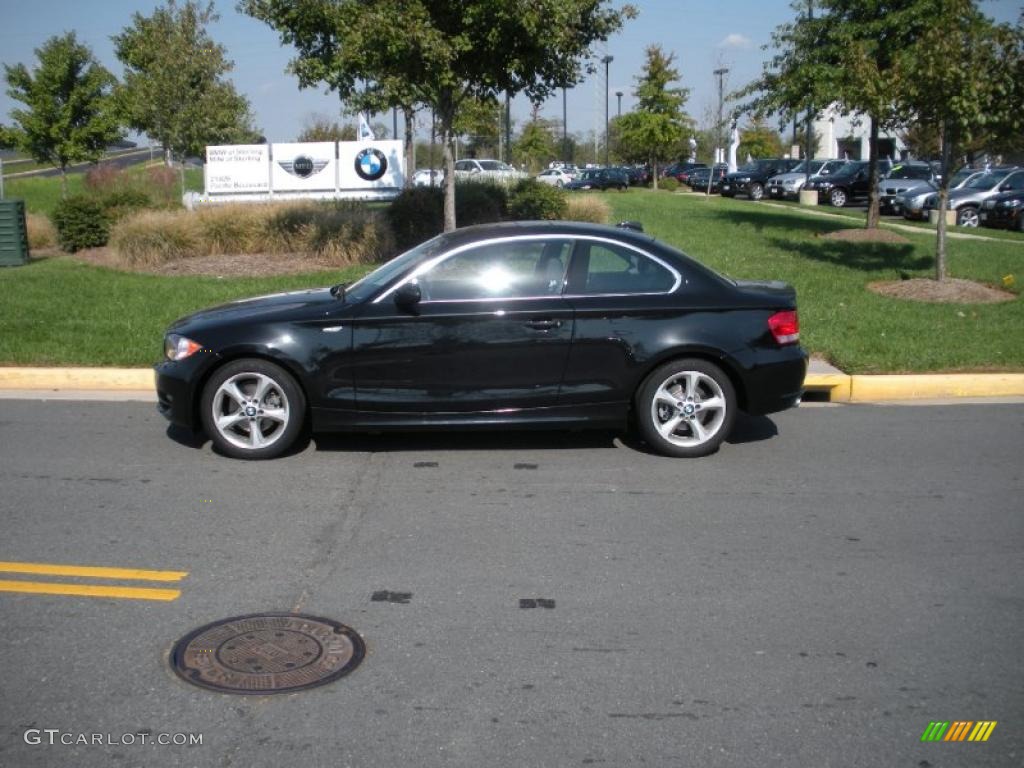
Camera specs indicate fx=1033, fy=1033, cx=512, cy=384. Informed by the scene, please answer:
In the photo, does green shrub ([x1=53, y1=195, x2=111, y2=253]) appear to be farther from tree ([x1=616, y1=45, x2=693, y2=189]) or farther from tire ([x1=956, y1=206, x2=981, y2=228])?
tree ([x1=616, y1=45, x2=693, y2=189])

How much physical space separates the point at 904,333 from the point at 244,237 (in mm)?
10552

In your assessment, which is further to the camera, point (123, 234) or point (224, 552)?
point (123, 234)

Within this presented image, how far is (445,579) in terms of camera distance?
201 inches

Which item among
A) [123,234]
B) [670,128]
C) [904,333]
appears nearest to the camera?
[904,333]

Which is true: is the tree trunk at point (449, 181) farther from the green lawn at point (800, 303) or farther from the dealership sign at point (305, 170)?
the dealership sign at point (305, 170)

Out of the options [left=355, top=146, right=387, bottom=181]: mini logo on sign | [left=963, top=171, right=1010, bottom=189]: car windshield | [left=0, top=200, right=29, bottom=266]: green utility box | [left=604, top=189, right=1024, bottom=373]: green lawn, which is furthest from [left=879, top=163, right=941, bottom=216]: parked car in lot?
[left=0, top=200, right=29, bottom=266]: green utility box

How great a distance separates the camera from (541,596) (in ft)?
16.1

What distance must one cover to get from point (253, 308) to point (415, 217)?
10159 mm

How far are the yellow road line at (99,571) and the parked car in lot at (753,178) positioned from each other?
36.6 metres

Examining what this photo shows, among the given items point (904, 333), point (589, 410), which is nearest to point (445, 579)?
point (589, 410)

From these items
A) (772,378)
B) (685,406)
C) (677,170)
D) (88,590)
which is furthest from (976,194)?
(88,590)

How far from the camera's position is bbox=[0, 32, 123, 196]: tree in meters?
28.1

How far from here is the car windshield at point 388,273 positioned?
284 inches

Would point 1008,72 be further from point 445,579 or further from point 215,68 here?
point 215,68
